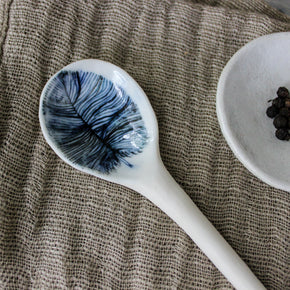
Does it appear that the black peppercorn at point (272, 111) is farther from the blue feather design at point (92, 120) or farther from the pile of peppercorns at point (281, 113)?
the blue feather design at point (92, 120)

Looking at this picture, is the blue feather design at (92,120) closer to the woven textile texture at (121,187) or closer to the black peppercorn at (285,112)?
the woven textile texture at (121,187)

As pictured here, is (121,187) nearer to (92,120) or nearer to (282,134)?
(92,120)

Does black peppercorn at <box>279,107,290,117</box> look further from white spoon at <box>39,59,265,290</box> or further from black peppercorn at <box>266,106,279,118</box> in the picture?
white spoon at <box>39,59,265,290</box>

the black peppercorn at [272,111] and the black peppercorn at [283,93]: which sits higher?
the black peppercorn at [283,93]

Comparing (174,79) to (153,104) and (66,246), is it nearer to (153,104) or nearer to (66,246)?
(153,104)

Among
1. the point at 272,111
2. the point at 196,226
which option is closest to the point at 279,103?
the point at 272,111

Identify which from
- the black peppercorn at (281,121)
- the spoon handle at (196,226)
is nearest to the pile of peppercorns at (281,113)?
the black peppercorn at (281,121)

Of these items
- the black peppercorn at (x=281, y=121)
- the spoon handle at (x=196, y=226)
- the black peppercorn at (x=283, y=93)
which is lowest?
the spoon handle at (x=196, y=226)
